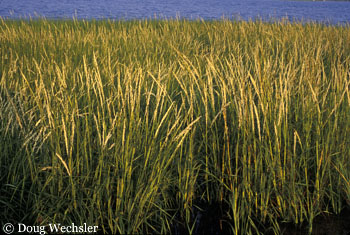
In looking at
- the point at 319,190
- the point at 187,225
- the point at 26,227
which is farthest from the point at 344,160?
the point at 26,227

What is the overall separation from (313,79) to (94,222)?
6.18 ft

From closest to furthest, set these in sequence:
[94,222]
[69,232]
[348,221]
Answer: [69,232] < [94,222] < [348,221]

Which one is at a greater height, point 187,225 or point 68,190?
point 68,190

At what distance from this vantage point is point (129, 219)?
5.40 ft

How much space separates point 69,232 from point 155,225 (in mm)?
472

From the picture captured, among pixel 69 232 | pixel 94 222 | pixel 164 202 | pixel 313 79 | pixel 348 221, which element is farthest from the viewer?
pixel 313 79

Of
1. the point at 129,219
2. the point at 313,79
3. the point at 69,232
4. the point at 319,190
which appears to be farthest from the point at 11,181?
the point at 313,79

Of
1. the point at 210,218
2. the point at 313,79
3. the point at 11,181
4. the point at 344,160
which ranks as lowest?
Result: the point at 210,218

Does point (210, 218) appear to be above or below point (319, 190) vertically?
below

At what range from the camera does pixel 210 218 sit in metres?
1.94

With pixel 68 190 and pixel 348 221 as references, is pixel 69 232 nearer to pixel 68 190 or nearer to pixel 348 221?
pixel 68 190

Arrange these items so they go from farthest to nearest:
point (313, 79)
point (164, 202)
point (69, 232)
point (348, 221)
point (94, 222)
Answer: point (313, 79), point (164, 202), point (348, 221), point (94, 222), point (69, 232)

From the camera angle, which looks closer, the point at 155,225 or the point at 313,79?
the point at 155,225

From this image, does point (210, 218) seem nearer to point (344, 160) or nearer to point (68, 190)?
point (68, 190)
